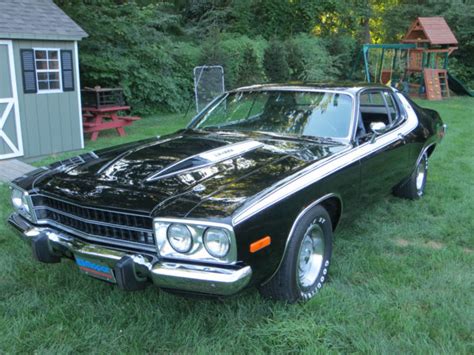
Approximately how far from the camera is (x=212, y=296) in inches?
109

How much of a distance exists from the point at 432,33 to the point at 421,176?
14532mm

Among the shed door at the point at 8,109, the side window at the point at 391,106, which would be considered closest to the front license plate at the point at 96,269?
the side window at the point at 391,106

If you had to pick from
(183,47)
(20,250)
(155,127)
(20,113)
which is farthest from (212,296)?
(183,47)

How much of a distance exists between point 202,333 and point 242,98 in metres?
2.61

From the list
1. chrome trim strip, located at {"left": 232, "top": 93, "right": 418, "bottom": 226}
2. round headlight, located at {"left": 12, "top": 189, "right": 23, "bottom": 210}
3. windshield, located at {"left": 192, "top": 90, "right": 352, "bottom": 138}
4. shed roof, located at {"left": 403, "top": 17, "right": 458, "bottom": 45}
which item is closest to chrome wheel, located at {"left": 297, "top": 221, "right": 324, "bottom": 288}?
chrome trim strip, located at {"left": 232, "top": 93, "right": 418, "bottom": 226}

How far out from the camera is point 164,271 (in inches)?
109

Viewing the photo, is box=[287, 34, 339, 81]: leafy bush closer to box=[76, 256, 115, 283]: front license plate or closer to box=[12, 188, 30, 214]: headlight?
box=[12, 188, 30, 214]: headlight

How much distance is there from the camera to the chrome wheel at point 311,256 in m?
3.43

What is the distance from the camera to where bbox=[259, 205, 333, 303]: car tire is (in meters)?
3.17

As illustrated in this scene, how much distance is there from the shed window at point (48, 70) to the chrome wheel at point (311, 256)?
7.09 meters

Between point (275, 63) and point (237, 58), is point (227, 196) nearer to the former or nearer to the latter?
point (237, 58)

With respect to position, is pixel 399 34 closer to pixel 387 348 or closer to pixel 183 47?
pixel 183 47

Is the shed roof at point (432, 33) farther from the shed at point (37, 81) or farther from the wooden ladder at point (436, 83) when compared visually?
the shed at point (37, 81)

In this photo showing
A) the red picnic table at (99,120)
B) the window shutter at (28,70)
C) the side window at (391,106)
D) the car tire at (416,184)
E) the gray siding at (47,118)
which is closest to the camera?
the side window at (391,106)
